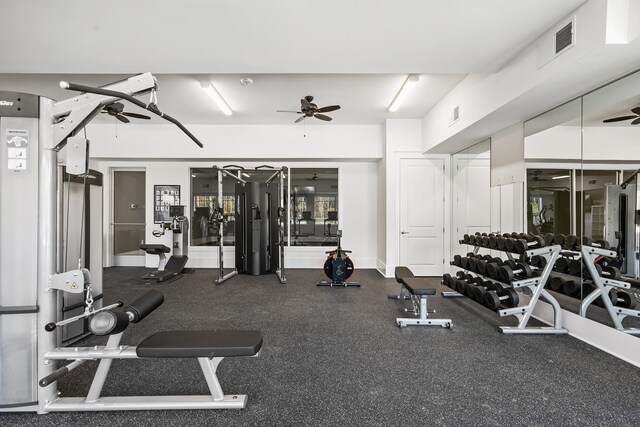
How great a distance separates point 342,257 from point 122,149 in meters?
4.96

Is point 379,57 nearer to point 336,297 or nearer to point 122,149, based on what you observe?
point 336,297

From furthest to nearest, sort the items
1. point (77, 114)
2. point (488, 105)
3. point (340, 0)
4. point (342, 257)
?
point (342, 257) < point (488, 105) < point (340, 0) < point (77, 114)

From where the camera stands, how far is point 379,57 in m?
2.86

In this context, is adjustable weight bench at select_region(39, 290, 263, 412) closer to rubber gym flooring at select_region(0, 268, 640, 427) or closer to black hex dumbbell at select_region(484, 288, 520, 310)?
rubber gym flooring at select_region(0, 268, 640, 427)

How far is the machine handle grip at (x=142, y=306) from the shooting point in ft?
5.79

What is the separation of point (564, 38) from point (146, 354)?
381 centimetres

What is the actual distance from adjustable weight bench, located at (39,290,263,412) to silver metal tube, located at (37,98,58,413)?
56 millimetres

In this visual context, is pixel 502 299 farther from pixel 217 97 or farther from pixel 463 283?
pixel 217 97

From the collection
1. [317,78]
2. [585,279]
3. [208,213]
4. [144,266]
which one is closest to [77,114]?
[317,78]

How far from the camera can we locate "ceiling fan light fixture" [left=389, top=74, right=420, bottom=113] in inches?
152

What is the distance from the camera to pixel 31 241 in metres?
1.79

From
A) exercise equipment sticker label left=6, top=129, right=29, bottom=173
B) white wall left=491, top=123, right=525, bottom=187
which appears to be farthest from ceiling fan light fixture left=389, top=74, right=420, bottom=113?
exercise equipment sticker label left=6, top=129, right=29, bottom=173

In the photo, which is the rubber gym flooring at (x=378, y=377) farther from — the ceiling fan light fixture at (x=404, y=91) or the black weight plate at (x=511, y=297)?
the ceiling fan light fixture at (x=404, y=91)

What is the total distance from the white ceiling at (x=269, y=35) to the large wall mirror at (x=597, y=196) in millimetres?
962
